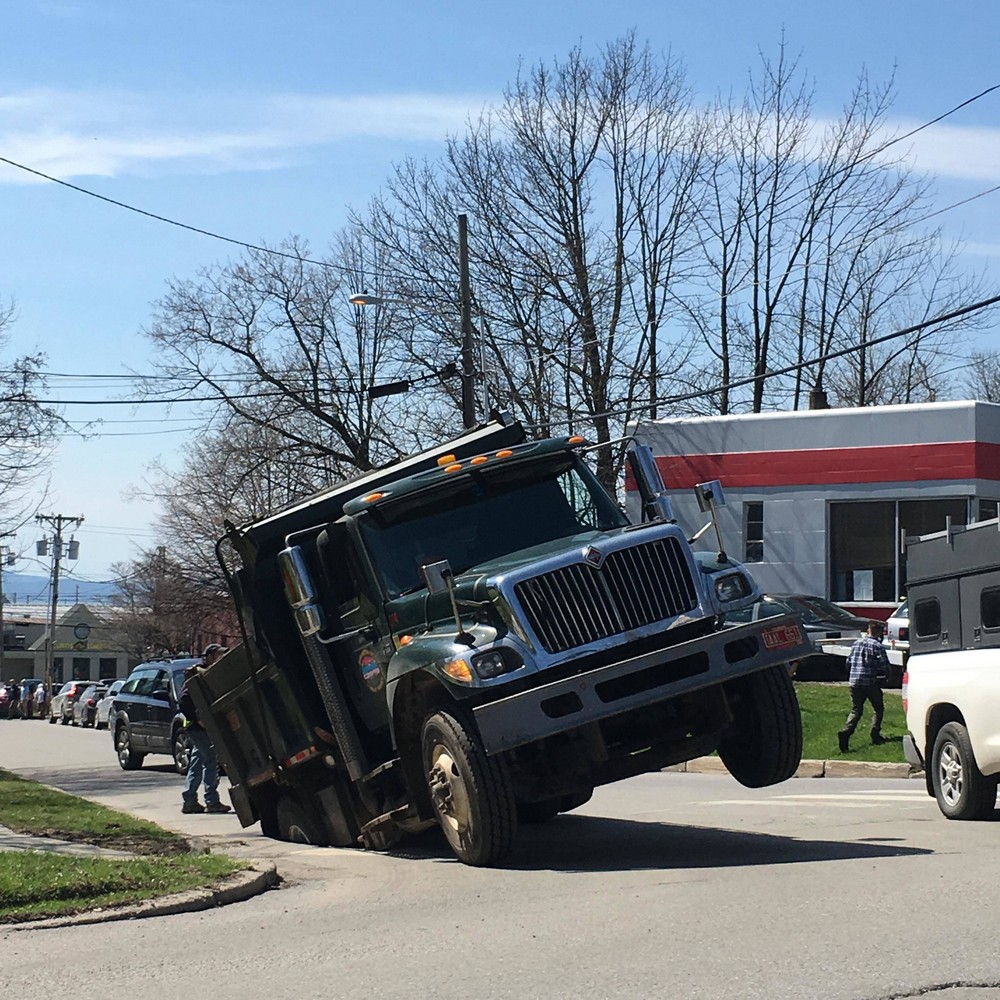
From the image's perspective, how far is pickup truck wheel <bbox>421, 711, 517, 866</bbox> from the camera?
9.84m

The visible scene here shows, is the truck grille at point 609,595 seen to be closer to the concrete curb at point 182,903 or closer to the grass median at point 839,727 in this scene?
the concrete curb at point 182,903

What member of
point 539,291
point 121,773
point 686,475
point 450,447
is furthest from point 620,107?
point 450,447

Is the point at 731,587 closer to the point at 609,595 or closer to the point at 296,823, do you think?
the point at 609,595

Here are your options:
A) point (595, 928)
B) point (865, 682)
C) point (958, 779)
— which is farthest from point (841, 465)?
point (595, 928)

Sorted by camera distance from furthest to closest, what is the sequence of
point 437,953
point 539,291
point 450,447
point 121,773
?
1. point 539,291
2. point 121,773
3. point 450,447
4. point 437,953

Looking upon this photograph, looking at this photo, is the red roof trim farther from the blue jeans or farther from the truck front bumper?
the truck front bumper

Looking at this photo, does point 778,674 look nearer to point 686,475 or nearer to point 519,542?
point 519,542

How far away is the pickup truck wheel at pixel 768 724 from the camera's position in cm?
1080

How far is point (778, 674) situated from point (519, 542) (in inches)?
82.4

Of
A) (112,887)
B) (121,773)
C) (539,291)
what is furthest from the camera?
(539,291)

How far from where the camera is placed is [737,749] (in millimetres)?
11141

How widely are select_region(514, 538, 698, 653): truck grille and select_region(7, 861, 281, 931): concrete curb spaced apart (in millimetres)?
2465

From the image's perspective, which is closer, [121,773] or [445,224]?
[121,773]

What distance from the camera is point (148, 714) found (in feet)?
85.8
